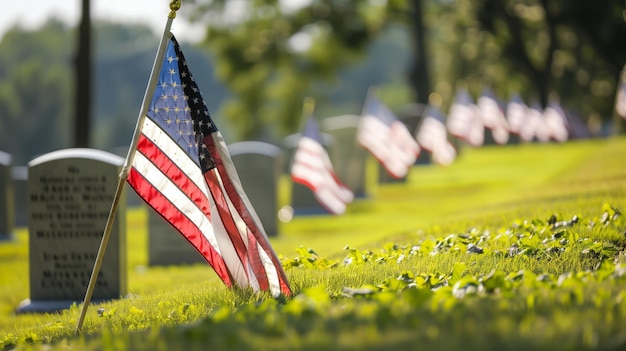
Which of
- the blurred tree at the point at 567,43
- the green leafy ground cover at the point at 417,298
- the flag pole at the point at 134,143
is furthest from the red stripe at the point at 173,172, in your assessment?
the blurred tree at the point at 567,43

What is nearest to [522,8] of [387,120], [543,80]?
[543,80]

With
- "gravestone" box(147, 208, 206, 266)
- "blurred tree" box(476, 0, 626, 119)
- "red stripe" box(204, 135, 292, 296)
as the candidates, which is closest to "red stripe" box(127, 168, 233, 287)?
"red stripe" box(204, 135, 292, 296)

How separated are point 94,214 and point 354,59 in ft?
111

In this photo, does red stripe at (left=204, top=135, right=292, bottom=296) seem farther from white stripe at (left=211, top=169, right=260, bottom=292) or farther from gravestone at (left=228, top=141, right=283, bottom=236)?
gravestone at (left=228, top=141, right=283, bottom=236)

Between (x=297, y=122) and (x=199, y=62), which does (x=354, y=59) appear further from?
(x=199, y=62)

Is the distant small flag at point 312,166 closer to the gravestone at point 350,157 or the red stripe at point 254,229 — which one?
the gravestone at point 350,157

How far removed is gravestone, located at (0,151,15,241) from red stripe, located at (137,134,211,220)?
449 inches

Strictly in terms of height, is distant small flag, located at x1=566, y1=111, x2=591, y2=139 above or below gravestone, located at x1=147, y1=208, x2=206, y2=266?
above

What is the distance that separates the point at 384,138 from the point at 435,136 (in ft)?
19.6

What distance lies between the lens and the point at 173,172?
25.5ft

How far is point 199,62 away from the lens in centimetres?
19688

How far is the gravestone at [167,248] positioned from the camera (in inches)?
618

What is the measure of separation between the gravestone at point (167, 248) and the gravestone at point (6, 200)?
407 cm

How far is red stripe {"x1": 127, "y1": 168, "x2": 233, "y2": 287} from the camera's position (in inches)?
307
